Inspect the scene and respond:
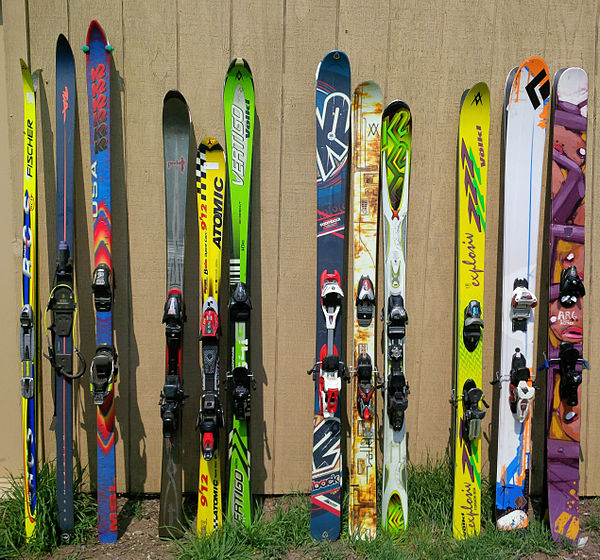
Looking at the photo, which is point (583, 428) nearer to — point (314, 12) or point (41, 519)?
point (314, 12)

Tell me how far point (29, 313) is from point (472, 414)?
6.75 feet

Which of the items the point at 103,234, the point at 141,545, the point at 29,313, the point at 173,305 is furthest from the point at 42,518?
the point at 103,234

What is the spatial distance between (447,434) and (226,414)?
117 cm

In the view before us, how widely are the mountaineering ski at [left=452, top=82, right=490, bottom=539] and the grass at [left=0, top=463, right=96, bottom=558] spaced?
1773mm

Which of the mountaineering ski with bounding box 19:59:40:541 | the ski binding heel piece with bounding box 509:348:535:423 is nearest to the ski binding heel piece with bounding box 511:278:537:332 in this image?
the ski binding heel piece with bounding box 509:348:535:423

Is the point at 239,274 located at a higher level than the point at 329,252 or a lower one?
lower

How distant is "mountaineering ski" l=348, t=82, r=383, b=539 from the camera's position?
2213 mm

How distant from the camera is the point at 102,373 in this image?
2.17 m

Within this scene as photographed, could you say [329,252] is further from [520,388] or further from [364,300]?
[520,388]

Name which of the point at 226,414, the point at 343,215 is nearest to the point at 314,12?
the point at 343,215

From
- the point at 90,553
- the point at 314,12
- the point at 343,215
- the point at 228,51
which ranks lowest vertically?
the point at 90,553

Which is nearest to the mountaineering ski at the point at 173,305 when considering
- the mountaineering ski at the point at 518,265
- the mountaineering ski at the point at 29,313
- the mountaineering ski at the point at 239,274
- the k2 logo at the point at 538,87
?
the mountaineering ski at the point at 239,274

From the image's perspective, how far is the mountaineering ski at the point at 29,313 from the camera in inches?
84.3

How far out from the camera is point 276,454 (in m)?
2.49
